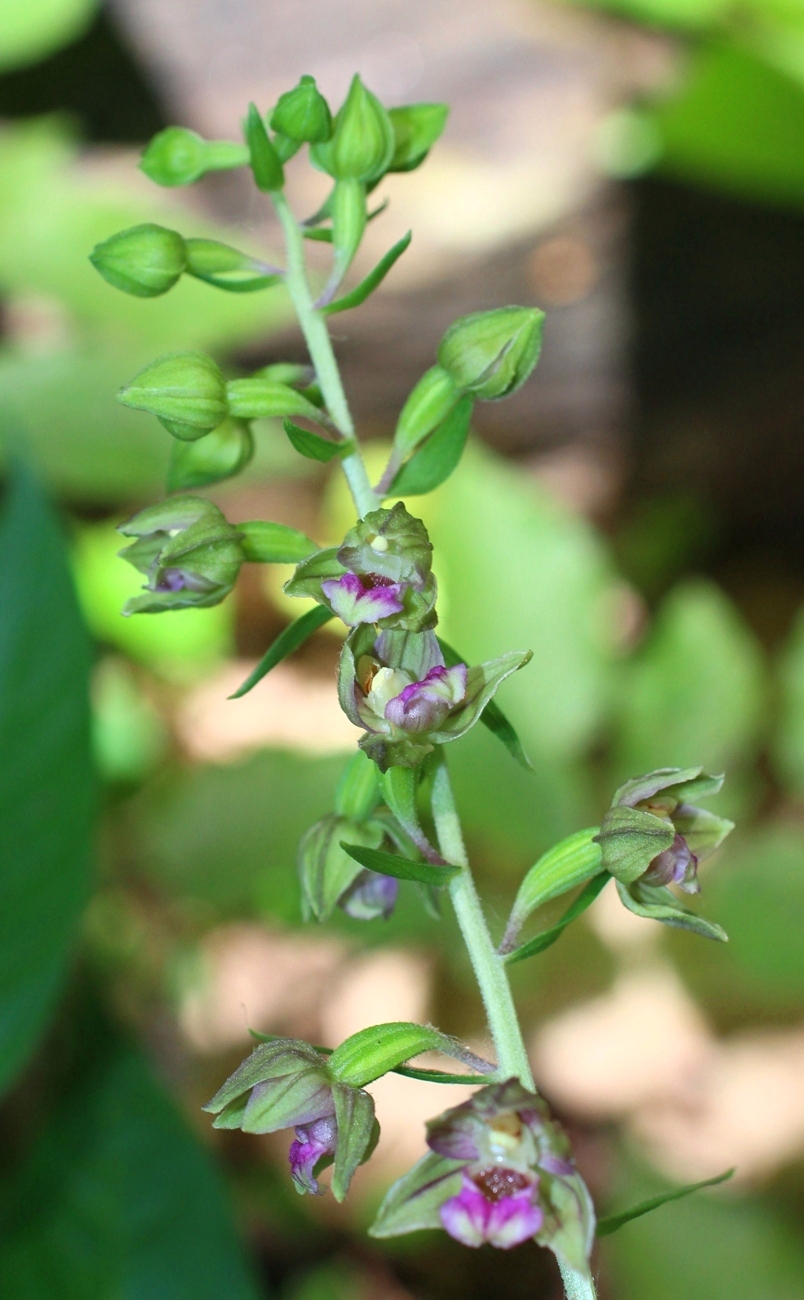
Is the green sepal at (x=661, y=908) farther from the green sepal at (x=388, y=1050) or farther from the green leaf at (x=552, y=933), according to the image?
the green sepal at (x=388, y=1050)

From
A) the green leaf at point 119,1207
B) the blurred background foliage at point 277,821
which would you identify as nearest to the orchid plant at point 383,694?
the blurred background foliage at point 277,821

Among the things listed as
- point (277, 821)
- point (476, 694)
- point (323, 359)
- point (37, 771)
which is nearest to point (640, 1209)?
point (476, 694)

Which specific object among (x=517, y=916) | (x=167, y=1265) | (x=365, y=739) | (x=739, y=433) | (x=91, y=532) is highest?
(x=365, y=739)

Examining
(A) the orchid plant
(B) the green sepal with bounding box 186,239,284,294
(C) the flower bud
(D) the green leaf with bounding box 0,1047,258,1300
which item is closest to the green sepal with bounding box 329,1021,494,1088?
(A) the orchid plant

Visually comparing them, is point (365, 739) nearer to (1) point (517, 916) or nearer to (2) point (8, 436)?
(1) point (517, 916)

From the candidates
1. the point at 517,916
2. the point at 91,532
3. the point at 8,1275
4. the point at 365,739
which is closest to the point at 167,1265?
the point at 8,1275

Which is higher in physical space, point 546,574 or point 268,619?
point 546,574
